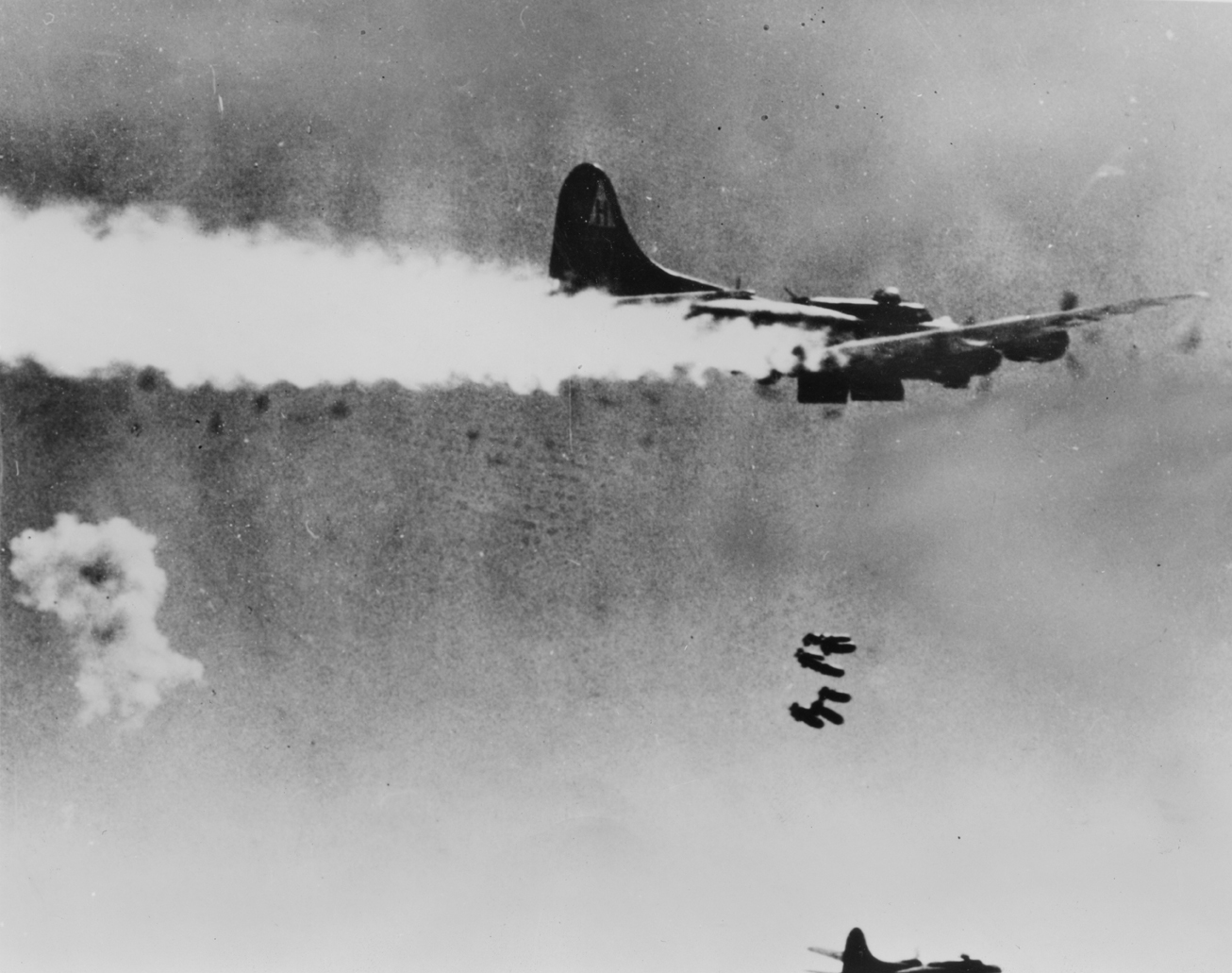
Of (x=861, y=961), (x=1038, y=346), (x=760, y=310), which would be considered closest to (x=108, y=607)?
(x=760, y=310)

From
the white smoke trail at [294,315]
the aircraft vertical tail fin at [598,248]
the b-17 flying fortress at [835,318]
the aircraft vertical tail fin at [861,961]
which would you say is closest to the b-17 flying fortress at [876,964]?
the aircraft vertical tail fin at [861,961]

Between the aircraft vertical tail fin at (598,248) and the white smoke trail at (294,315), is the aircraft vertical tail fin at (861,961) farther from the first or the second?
the aircraft vertical tail fin at (598,248)

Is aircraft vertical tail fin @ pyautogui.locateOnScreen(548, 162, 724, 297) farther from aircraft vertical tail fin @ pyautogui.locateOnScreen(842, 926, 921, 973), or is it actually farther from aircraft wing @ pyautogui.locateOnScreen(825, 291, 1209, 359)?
aircraft vertical tail fin @ pyautogui.locateOnScreen(842, 926, 921, 973)

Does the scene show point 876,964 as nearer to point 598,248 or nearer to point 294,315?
point 598,248

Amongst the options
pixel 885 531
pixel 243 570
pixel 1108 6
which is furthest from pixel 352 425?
pixel 1108 6

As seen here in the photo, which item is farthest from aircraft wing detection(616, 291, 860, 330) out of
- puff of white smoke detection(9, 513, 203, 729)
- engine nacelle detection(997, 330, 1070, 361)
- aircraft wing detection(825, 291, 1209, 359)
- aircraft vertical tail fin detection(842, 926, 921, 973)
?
aircraft vertical tail fin detection(842, 926, 921, 973)

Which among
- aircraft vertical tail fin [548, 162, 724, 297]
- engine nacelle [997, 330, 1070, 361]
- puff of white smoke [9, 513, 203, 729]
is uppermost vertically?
aircraft vertical tail fin [548, 162, 724, 297]

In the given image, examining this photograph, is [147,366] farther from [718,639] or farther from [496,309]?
[718,639]
